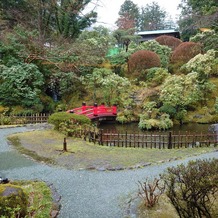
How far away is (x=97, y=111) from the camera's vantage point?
15227 millimetres

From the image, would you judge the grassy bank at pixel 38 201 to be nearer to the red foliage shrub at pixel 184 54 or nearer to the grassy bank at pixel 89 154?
the grassy bank at pixel 89 154

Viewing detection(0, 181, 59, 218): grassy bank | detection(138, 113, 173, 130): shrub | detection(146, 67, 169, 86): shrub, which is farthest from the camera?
detection(146, 67, 169, 86): shrub

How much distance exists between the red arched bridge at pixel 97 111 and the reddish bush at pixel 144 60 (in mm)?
5142

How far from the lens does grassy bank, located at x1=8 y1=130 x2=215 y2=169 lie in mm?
7047

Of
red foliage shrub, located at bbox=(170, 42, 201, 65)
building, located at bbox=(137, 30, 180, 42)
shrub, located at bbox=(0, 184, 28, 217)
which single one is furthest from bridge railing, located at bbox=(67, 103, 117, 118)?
building, located at bbox=(137, 30, 180, 42)

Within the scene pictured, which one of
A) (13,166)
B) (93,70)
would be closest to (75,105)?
A: (93,70)

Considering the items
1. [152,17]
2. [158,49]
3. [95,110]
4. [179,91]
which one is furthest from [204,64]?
[152,17]

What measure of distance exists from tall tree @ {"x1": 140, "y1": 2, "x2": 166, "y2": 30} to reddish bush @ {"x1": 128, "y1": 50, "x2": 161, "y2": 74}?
28467 millimetres

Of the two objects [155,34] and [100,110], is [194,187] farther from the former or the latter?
[155,34]

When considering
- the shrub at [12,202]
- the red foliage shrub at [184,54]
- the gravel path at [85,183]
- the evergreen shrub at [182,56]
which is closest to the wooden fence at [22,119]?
the gravel path at [85,183]

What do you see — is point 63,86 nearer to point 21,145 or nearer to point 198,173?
point 21,145

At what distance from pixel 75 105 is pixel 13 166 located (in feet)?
37.4

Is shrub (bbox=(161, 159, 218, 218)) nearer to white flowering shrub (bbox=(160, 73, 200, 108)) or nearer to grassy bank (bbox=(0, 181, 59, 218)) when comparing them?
grassy bank (bbox=(0, 181, 59, 218))

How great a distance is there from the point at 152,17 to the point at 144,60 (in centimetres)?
3259
